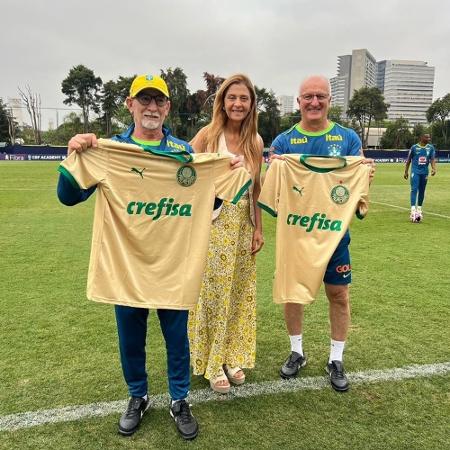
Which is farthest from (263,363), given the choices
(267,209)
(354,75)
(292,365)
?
(354,75)

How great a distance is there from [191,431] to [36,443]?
898mm

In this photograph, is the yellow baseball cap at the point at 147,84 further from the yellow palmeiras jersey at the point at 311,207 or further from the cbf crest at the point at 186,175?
the yellow palmeiras jersey at the point at 311,207

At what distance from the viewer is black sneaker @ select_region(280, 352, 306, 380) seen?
3.26 metres

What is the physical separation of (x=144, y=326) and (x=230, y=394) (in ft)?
2.86

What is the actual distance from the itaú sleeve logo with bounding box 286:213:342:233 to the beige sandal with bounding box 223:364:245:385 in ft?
3.89

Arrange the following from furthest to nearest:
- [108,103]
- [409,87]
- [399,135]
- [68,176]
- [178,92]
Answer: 1. [409,87]
2. [399,135]
3. [108,103]
4. [178,92]
5. [68,176]

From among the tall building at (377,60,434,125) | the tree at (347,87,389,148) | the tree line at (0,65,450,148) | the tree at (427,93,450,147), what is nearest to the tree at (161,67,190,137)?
the tree line at (0,65,450,148)

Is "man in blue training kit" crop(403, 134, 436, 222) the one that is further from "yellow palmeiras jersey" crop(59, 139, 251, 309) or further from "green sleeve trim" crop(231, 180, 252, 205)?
"yellow palmeiras jersey" crop(59, 139, 251, 309)

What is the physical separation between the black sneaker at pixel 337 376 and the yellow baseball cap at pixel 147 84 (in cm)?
231

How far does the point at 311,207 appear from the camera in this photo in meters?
2.99

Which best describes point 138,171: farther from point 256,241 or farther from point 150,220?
point 256,241

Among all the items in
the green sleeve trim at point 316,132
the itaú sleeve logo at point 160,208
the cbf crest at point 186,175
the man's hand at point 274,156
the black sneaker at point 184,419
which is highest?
the green sleeve trim at point 316,132

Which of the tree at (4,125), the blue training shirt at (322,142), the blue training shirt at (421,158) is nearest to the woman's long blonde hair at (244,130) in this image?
the blue training shirt at (322,142)

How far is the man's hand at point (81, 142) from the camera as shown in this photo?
2322 mm
